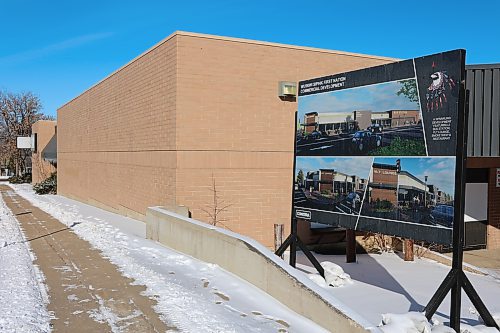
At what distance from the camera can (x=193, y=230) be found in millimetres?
10195

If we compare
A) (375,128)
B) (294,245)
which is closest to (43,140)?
(294,245)

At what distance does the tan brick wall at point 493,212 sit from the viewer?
1728cm

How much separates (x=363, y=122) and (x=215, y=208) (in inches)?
257

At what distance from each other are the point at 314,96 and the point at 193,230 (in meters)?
3.66

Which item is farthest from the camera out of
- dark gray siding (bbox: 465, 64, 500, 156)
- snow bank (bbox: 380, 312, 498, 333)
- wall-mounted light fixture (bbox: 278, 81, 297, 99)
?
wall-mounted light fixture (bbox: 278, 81, 297, 99)

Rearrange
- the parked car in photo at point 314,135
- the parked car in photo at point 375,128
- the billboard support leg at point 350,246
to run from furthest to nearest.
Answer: the billboard support leg at point 350,246 → the parked car in photo at point 314,135 → the parked car in photo at point 375,128

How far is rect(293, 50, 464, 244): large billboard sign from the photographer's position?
6809 millimetres

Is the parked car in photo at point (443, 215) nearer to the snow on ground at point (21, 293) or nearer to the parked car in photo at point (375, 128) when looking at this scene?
the parked car in photo at point (375, 128)

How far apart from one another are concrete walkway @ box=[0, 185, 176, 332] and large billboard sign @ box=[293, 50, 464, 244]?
3.66m

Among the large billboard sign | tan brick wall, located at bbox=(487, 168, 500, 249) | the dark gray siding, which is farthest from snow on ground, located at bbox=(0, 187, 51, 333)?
tan brick wall, located at bbox=(487, 168, 500, 249)

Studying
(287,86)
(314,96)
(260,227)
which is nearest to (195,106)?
(287,86)

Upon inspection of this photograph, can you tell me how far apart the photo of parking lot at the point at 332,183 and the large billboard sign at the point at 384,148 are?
0.7 inches

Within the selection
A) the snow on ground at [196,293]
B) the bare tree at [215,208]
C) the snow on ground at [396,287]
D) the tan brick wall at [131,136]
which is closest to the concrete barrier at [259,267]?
the snow on ground at [196,293]

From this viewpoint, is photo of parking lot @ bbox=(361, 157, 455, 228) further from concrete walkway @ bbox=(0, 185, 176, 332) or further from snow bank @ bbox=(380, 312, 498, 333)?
concrete walkway @ bbox=(0, 185, 176, 332)
